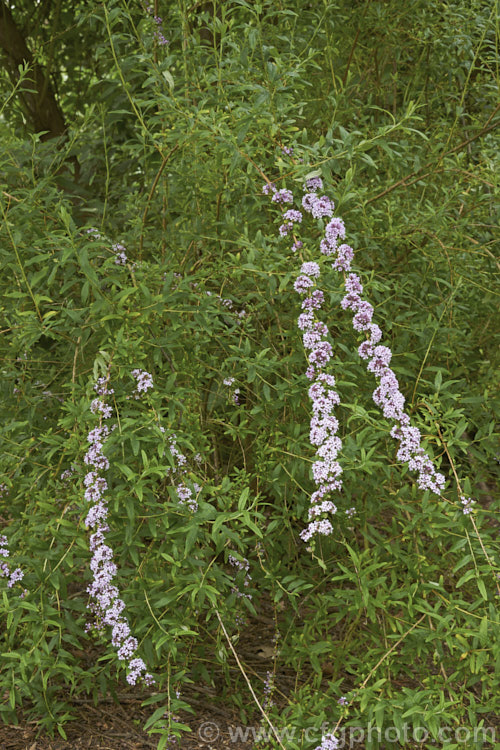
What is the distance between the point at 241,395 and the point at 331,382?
3.18 feet

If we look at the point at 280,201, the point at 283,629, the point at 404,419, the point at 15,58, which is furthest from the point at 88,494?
the point at 15,58

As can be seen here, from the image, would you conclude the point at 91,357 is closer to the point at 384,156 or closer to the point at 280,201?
the point at 280,201

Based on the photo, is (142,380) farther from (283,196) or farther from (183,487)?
(283,196)

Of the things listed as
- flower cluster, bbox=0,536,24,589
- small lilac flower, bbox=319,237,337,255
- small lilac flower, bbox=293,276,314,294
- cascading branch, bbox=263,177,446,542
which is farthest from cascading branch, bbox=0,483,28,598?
small lilac flower, bbox=319,237,337,255

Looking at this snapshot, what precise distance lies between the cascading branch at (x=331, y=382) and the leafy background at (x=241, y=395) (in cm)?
8

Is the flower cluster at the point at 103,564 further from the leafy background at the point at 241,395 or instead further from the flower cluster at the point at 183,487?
the flower cluster at the point at 183,487

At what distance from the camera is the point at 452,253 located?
10.2 ft

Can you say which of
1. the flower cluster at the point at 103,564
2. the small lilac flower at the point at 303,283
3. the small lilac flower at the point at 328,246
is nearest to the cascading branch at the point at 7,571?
the flower cluster at the point at 103,564

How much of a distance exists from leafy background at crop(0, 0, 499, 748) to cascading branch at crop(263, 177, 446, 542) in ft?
0.27

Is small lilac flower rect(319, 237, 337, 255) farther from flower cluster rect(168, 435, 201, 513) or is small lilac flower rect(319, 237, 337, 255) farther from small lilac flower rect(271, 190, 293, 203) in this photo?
flower cluster rect(168, 435, 201, 513)

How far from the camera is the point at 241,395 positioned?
3.12 meters

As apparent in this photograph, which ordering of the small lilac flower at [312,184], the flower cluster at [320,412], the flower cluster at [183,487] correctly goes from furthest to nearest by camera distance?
the small lilac flower at [312,184] → the flower cluster at [183,487] → the flower cluster at [320,412]

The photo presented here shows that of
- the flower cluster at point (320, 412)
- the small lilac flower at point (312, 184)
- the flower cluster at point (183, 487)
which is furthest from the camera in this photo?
the small lilac flower at point (312, 184)

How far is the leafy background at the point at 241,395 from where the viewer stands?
236cm
